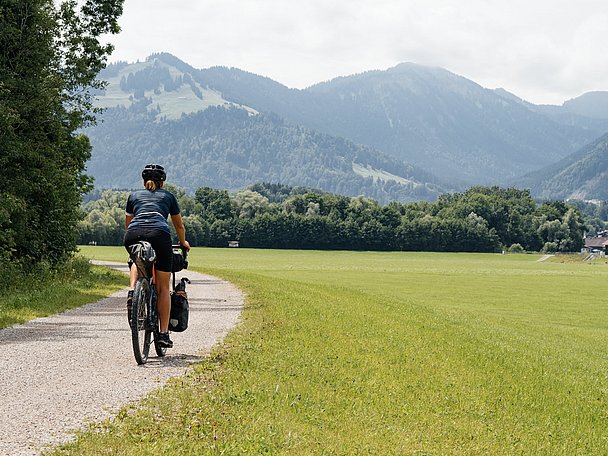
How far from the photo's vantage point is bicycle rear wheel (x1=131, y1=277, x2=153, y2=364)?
11.1 m

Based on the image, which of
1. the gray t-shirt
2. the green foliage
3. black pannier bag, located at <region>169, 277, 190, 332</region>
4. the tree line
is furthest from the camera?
the green foliage

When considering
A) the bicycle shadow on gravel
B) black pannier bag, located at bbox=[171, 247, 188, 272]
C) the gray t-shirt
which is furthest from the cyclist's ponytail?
the bicycle shadow on gravel

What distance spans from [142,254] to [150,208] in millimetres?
859

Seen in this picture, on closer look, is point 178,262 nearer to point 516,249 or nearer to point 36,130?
point 36,130

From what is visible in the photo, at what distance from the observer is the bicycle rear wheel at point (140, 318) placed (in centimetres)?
1105

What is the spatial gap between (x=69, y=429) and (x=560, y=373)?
10985 mm

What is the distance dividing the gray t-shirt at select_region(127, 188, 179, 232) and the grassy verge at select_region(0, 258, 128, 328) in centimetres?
579

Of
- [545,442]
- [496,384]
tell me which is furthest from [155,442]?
[496,384]

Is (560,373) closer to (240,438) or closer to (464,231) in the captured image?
(240,438)

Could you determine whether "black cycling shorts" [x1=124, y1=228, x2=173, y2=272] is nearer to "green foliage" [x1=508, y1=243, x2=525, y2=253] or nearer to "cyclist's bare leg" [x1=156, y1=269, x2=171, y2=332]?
"cyclist's bare leg" [x1=156, y1=269, x2=171, y2=332]

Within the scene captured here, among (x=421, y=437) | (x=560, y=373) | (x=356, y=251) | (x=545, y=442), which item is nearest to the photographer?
(x=421, y=437)

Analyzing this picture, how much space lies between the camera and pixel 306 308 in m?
21.8

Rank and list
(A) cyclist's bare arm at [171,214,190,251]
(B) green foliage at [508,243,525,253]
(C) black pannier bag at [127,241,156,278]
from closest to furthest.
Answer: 1. (C) black pannier bag at [127,241,156,278]
2. (A) cyclist's bare arm at [171,214,190,251]
3. (B) green foliage at [508,243,525,253]

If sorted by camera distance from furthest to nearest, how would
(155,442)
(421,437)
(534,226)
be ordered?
(534,226) → (421,437) → (155,442)
